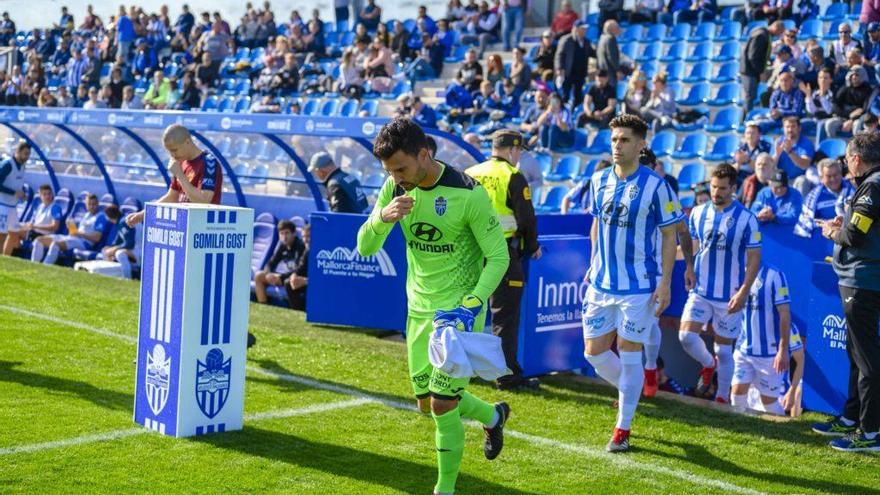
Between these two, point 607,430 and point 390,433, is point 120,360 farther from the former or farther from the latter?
point 607,430

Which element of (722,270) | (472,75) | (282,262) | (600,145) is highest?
(472,75)

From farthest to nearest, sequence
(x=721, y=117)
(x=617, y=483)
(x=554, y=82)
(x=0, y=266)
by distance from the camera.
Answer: (x=554, y=82), (x=721, y=117), (x=0, y=266), (x=617, y=483)

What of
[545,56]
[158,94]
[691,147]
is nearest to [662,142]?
[691,147]

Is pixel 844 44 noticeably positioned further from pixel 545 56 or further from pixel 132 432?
pixel 132 432

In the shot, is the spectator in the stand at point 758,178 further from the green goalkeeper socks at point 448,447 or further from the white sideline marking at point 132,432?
the green goalkeeper socks at point 448,447

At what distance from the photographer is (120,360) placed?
838cm

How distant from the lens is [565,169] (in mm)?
15906

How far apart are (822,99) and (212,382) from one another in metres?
10.1

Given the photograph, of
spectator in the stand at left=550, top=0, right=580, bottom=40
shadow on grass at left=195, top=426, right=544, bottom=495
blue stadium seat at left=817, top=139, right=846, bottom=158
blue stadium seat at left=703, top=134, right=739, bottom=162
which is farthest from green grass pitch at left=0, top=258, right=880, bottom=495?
spectator in the stand at left=550, top=0, right=580, bottom=40

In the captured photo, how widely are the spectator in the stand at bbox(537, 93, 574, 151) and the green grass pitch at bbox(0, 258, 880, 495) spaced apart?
313 inches

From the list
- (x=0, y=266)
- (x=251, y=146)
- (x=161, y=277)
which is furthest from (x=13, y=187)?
(x=161, y=277)

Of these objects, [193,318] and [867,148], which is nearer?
[193,318]

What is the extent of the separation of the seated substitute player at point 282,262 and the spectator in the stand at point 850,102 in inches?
264

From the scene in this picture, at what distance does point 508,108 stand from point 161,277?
11995mm
